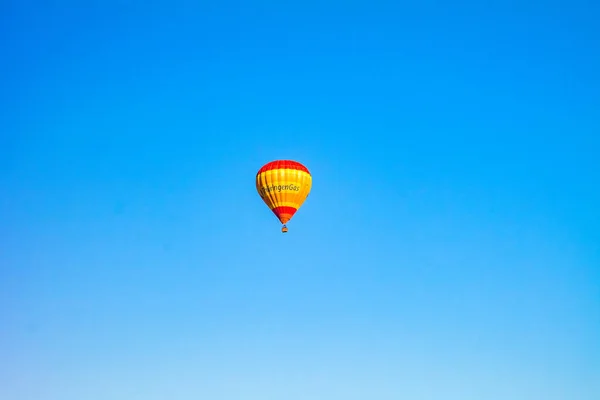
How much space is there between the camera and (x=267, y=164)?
88.1 m

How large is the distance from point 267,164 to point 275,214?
5.35m

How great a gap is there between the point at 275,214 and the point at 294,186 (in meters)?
3.99

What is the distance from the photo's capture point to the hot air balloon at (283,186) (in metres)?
86.9

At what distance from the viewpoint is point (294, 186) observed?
286 feet

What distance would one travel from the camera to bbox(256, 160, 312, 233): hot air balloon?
86.9 metres

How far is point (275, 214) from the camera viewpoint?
8919 centimetres

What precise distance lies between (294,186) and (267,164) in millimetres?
3697

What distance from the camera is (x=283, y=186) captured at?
86.9m
